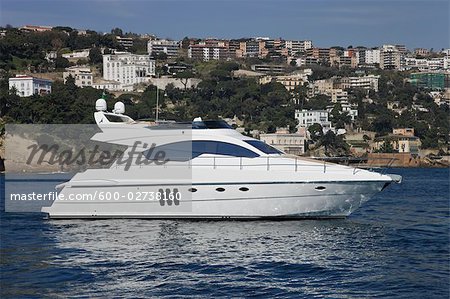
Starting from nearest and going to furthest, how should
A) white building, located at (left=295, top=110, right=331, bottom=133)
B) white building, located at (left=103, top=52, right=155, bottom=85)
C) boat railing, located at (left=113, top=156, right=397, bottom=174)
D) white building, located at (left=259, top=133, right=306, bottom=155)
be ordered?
boat railing, located at (left=113, top=156, right=397, bottom=174)
white building, located at (left=259, top=133, right=306, bottom=155)
white building, located at (left=295, top=110, right=331, bottom=133)
white building, located at (left=103, top=52, right=155, bottom=85)

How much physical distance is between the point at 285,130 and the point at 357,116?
2308 centimetres

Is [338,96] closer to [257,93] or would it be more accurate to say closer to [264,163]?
[257,93]

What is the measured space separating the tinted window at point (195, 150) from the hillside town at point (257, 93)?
47.3 metres

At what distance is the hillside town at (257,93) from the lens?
105875mm

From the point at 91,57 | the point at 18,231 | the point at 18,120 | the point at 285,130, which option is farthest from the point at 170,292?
the point at 91,57

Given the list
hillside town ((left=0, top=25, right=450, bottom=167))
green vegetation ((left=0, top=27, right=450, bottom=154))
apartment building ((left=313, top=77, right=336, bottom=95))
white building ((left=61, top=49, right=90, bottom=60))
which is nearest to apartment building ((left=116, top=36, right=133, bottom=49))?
hillside town ((left=0, top=25, right=450, bottom=167))

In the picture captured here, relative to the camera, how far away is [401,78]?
607ft

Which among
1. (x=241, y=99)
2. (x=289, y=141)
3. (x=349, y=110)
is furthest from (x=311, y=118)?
(x=289, y=141)

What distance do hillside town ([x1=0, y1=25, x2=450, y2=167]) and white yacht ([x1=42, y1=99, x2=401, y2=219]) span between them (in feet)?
156

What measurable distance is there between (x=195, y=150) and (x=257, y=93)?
378 ft

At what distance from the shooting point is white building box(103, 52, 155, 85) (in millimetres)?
148750

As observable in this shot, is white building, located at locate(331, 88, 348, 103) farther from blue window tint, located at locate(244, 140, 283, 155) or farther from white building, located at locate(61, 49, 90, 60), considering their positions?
blue window tint, located at locate(244, 140, 283, 155)

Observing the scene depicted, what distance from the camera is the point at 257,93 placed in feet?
443

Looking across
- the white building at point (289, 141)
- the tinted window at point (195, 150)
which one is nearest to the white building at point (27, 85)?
the white building at point (289, 141)
